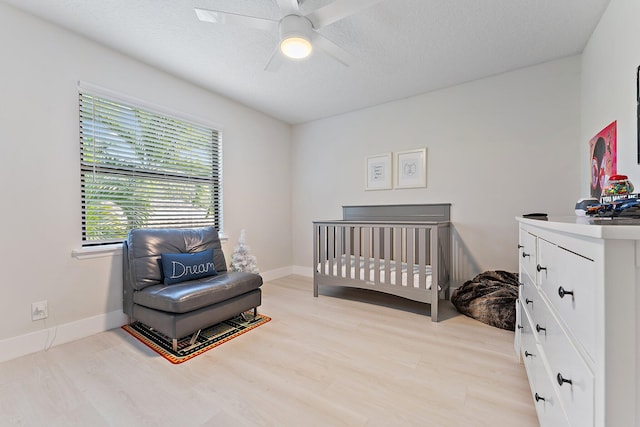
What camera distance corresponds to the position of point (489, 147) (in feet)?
9.50

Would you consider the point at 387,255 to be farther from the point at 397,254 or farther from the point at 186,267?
the point at 186,267

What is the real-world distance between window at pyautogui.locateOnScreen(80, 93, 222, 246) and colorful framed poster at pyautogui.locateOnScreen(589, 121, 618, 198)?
141 inches

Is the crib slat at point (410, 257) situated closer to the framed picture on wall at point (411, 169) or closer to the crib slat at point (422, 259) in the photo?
the crib slat at point (422, 259)

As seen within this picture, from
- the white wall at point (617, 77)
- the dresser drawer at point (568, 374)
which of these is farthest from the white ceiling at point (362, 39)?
the dresser drawer at point (568, 374)

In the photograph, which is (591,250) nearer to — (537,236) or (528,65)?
(537,236)

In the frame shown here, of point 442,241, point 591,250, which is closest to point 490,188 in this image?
point 442,241

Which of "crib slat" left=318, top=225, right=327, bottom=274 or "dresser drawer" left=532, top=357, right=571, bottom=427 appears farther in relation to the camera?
"crib slat" left=318, top=225, right=327, bottom=274

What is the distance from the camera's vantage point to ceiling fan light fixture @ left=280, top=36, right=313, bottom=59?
1737 mm

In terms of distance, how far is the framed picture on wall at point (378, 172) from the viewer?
3531 millimetres

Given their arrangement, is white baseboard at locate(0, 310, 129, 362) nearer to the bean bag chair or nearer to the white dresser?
the white dresser

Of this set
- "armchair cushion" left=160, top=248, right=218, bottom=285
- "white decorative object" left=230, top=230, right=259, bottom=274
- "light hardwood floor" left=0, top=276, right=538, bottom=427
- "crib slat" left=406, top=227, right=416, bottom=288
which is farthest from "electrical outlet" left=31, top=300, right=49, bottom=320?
"crib slat" left=406, top=227, right=416, bottom=288

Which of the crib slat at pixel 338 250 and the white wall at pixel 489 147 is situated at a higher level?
the white wall at pixel 489 147

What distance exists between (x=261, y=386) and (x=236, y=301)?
2.85 ft

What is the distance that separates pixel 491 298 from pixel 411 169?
167 centimetres
